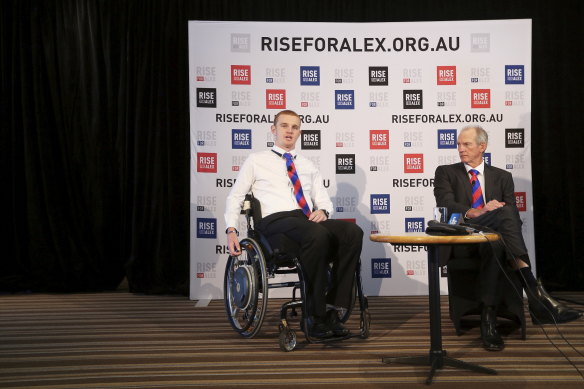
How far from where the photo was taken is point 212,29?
4883mm

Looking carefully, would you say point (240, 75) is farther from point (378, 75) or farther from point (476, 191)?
point (476, 191)

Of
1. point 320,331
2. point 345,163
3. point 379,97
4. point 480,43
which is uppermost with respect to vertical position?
point 480,43

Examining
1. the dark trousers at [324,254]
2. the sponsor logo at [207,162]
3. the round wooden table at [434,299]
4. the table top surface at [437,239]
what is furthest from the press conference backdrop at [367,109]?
the table top surface at [437,239]

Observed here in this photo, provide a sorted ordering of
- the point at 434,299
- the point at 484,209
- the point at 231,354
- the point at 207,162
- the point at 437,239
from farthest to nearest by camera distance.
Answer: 1. the point at 207,162
2. the point at 484,209
3. the point at 231,354
4. the point at 434,299
5. the point at 437,239

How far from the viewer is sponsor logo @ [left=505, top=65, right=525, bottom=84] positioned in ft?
16.1

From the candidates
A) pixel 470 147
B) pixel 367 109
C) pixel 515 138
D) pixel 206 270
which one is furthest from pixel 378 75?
pixel 206 270

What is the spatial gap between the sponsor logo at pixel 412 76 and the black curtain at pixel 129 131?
58cm

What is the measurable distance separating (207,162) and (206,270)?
0.88m

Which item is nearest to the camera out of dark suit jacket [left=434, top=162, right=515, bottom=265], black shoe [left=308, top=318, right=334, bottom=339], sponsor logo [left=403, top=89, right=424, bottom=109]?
black shoe [left=308, top=318, right=334, bottom=339]

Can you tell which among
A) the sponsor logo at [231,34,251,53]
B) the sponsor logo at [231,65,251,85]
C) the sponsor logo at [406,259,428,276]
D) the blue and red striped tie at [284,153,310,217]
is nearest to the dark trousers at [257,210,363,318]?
the blue and red striped tie at [284,153,310,217]

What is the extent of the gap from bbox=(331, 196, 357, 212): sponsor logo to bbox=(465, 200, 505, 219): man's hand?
149 cm

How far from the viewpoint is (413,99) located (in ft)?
16.3

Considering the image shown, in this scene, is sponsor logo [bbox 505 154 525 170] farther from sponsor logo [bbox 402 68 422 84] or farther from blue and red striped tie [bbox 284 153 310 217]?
blue and red striped tie [bbox 284 153 310 217]

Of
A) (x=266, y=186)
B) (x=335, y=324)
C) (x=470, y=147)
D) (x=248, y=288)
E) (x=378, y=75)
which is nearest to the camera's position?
(x=335, y=324)
